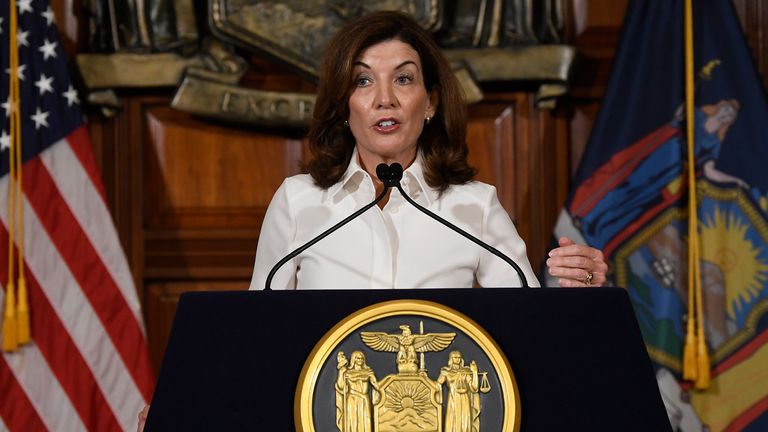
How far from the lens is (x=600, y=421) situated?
3.87ft

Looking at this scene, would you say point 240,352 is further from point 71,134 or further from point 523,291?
point 71,134

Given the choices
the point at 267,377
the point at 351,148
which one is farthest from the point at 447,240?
the point at 267,377

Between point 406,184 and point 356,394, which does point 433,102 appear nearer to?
point 406,184

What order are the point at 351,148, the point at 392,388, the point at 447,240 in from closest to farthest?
the point at 392,388 → the point at 447,240 → the point at 351,148

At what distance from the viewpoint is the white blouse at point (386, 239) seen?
6.16 feet

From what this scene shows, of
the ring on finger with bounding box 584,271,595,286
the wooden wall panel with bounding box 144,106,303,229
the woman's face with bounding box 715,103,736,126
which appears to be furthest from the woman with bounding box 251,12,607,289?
the wooden wall panel with bounding box 144,106,303,229

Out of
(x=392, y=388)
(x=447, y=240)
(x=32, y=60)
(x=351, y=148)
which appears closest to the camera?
(x=392, y=388)

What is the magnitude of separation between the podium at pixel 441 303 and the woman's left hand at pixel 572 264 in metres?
0.31

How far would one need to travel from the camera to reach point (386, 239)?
1901 millimetres

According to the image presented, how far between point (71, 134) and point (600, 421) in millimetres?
2214

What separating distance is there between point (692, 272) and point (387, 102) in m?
1.27

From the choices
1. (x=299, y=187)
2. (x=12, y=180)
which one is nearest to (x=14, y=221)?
(x=12, y=180)

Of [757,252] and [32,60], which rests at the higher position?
[32,60]

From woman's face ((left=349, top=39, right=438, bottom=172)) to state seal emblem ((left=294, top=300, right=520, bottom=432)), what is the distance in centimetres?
79
